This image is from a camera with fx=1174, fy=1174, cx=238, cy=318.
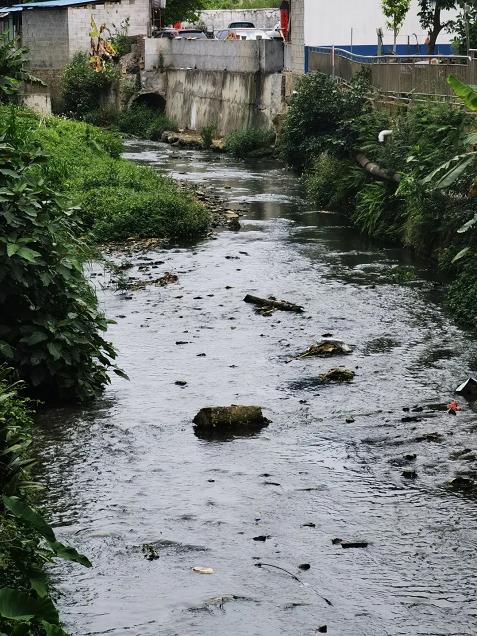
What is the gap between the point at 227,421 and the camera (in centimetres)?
1296

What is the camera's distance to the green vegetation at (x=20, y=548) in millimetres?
6004

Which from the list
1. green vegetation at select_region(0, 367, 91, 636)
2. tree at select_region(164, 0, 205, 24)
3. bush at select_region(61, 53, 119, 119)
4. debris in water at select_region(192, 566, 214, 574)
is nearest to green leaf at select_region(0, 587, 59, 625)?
green vegetation at select_region(0, 367, 91, 636)

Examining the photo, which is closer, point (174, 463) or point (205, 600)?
point (205, 600)

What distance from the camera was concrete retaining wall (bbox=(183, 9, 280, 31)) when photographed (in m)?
67.4

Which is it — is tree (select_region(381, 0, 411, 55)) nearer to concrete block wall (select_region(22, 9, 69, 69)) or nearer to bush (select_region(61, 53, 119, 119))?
bush (select_region(61, 53, 119, 119))

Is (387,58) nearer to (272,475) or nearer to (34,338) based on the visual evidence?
(34,338)

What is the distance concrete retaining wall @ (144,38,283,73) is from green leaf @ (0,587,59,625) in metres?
38.1

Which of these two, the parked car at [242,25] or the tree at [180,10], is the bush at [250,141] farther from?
the tree at [180,10]

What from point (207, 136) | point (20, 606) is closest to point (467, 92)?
point (20, 606)

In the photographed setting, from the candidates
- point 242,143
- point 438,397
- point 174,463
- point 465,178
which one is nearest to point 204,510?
point 174,463

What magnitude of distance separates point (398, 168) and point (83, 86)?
27.9 m

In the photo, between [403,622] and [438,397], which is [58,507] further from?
[438,397]

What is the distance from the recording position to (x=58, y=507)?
35.2 feet

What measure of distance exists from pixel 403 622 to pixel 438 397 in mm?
5652
